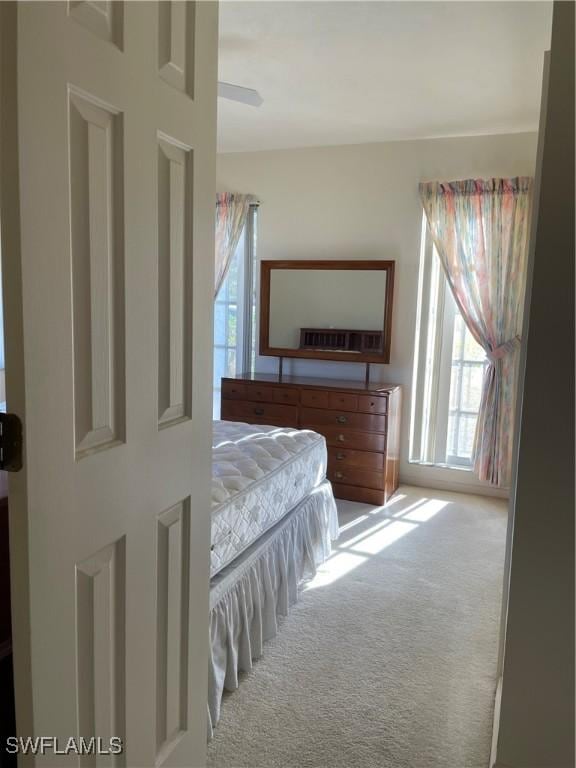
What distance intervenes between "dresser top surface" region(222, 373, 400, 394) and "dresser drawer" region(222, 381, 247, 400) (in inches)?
1.6

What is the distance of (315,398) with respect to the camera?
4.32 meters

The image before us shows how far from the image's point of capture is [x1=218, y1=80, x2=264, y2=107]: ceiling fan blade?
2793mm

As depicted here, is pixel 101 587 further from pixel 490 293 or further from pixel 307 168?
pixel 307 168

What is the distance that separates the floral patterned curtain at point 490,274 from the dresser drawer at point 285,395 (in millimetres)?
1405

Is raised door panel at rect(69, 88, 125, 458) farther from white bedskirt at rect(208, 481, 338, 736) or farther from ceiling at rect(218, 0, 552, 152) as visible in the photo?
ceiling at rect(218, 0, 552, 152)

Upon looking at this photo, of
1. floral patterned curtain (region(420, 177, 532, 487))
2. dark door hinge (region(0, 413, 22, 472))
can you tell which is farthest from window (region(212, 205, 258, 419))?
dark door hinge (region(0, 413, 22, 472))

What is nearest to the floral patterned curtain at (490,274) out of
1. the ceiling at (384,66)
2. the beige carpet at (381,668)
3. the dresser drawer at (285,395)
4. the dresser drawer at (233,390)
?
the ceiling at (384,66)

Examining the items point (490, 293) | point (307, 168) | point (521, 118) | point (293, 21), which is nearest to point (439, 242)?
point (490, 293)

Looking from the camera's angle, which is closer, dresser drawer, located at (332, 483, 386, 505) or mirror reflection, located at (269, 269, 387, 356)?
dresser drawer, located at (332, 483, 386, 505)

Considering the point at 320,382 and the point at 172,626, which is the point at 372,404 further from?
the point at 172,626

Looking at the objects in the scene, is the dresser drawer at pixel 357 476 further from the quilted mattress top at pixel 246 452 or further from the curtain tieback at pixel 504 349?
the curtain tieback at pixel 504 349

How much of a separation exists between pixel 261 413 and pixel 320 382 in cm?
53

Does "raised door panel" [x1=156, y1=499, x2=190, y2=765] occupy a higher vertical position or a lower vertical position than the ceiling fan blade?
lower

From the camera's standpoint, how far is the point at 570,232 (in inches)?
53.2
